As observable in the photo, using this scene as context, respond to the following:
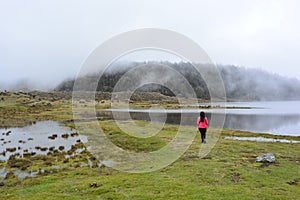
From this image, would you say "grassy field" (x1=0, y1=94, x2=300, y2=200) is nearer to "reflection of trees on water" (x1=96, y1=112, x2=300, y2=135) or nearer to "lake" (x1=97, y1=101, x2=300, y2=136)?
"lake" (x1=97, y1=101, x2=300, y2=136)

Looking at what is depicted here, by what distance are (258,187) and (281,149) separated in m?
13.2

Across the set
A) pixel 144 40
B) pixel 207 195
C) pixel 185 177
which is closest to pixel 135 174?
pixel 185 177

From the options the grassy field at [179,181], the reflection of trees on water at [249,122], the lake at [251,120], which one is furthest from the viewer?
the reflection of trees on water at [249,122]

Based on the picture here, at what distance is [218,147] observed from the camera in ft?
81.8

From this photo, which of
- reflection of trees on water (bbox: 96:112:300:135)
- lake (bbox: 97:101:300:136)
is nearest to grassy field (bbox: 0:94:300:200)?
lake (bbox: 97:101:300:136)

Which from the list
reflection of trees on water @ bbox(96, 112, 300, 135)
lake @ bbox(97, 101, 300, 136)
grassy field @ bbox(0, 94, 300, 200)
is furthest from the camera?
reflection of trees on water @ bbox(96, 112, 300, 135)

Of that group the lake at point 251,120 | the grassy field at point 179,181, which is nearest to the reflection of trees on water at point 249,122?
the lake at point 251,120

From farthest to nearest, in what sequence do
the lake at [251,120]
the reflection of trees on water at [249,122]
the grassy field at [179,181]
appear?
the reflection of trees on water at [249,122] → the lake at [251,120] → the grassy field at [179,181]

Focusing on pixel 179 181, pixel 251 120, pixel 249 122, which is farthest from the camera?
pixel 251 120

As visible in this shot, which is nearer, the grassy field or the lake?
the grassy field

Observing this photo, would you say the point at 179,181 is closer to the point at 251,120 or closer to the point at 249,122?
the point at 249,122

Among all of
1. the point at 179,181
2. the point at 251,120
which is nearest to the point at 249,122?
the point at 251,120

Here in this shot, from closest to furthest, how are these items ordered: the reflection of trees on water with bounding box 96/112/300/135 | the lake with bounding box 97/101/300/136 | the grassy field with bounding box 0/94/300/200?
the grassy field with bounding box 0/94/300/200, the lake with bounding box 97/101/300/136, the reflection of trees on water with bounding box 96/112/300/135

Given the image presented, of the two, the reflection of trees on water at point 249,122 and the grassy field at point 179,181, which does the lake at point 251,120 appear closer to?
the reflection of trees on water at point 249,122
